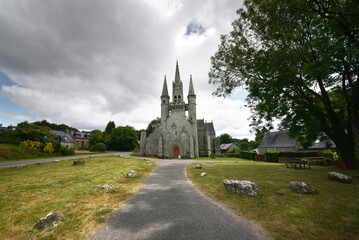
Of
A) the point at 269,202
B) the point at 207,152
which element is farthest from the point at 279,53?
the point at 207,152

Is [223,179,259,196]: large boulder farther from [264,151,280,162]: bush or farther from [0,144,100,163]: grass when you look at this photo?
[0,144,100,163]: grass

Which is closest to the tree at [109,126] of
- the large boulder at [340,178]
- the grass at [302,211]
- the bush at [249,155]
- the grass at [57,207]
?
the bush at [249,155]

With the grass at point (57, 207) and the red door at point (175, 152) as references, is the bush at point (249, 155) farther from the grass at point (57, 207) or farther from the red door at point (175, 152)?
the grass at point (57, 207)

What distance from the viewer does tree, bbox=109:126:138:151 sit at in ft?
164

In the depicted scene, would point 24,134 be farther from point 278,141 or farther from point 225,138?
point 225,138

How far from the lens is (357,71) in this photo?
28.7ft

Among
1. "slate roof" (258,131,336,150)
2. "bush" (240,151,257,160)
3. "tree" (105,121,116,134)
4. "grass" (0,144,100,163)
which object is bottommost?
"bush" (240,151,257,160)

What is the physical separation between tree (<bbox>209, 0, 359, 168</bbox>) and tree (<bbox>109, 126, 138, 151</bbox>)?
4398 cm

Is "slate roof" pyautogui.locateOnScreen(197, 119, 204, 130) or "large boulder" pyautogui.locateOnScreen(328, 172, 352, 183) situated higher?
"slate roof" pyautogui.locateOnScreen(197, 119, 204, 130)

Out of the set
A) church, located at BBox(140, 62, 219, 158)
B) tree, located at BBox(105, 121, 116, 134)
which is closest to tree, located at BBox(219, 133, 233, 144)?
church, located at BBox(140, 62, 219, 158)

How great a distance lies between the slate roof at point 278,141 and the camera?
1150 inches

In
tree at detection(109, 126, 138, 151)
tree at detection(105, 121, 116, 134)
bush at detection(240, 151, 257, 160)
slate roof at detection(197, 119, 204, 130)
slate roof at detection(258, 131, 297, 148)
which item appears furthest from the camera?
tree at detection(105, 121, 116, 134)

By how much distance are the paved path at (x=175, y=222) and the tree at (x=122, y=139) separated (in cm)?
4835

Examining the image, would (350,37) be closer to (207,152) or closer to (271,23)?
(271,23)
